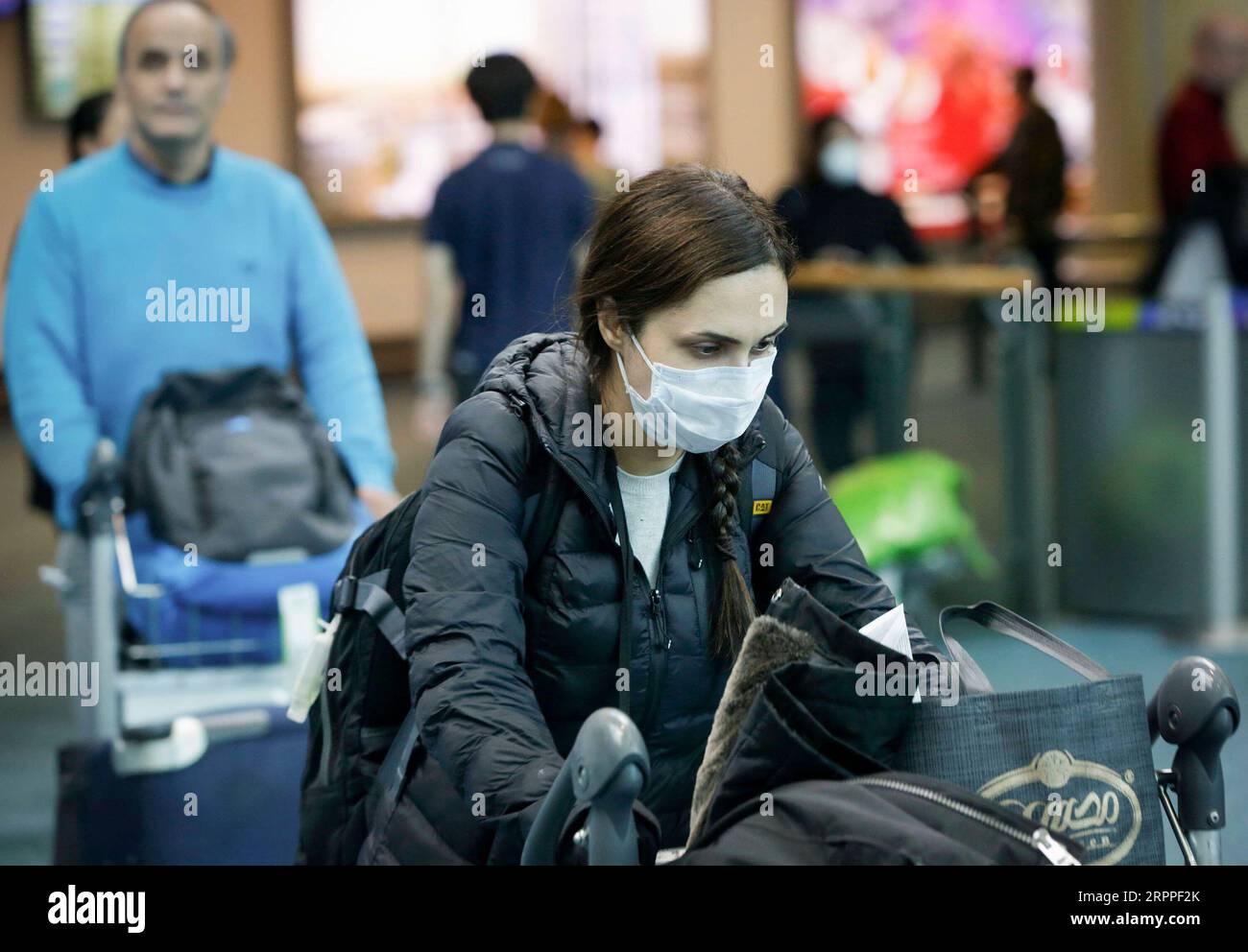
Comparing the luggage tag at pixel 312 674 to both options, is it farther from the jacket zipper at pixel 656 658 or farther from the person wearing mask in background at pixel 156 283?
the person wearing mask in background at pixel 156 283

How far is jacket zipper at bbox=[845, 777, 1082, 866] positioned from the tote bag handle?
0.84 feet

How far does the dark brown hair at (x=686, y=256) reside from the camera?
6.21 feet

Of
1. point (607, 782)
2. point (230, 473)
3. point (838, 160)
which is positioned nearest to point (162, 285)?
point (230, 473)

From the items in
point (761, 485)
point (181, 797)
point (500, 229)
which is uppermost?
point (500, 229)

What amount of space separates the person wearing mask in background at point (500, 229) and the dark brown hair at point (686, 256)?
10.1 ft

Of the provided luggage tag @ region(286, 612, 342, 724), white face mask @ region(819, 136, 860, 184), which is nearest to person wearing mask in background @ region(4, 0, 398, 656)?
luggage tag @ region(286, 612, 342, 724)

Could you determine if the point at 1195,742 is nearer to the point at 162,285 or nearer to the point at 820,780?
the point at 820,780

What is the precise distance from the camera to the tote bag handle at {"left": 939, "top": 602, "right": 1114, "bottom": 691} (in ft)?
6.01

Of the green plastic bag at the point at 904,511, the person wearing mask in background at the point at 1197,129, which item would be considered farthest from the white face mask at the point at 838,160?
the green plastic bag at the point at 904,511

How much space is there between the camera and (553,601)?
1925mm

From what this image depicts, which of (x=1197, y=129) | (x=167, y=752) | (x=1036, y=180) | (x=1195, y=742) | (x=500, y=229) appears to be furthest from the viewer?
(x=1036, y=180)

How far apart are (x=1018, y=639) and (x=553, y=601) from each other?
526 millimetres
